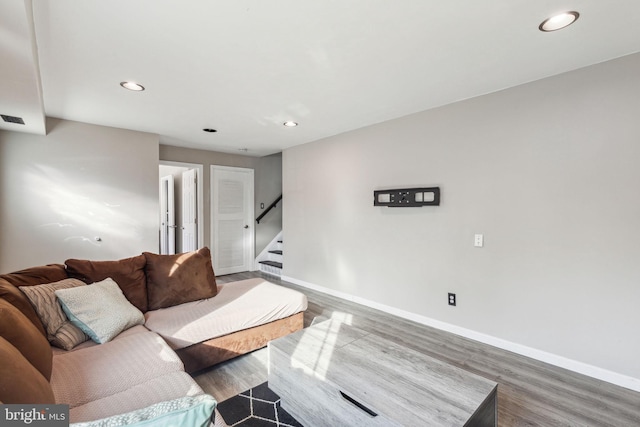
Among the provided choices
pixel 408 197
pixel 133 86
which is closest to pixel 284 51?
pixel 133 86

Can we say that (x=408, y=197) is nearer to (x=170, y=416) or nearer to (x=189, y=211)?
(x=170, y=416)

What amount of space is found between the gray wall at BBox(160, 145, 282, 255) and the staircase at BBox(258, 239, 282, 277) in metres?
0.18

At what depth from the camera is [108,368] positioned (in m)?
1.58

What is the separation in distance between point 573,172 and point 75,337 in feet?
12.6

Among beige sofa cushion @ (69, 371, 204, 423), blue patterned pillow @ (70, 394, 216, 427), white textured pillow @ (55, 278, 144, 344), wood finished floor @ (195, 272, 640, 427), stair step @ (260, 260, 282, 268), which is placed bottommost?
wood finished floor @ (195, 272, 640, 427)

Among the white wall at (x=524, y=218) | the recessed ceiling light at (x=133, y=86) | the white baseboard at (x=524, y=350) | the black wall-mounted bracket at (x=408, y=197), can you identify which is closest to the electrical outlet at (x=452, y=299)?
the white wall at (x=524, y=218)

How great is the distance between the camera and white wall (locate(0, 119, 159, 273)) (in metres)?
3.31

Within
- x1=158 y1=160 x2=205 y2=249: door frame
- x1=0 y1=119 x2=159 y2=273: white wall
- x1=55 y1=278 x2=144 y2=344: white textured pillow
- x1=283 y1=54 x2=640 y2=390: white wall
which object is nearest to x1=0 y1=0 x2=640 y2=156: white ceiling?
x1=283 y1=54 x2=640 y2=390: white wall

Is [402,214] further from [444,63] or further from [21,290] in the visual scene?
[21,290]

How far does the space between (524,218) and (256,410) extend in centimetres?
268

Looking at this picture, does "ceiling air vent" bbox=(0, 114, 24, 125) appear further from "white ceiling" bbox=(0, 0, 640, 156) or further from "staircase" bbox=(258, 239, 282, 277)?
"staircase" bbox=(258, 239, 282, 277)

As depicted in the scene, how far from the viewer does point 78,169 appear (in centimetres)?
364

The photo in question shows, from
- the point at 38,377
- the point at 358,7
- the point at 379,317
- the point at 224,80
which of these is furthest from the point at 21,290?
the point at 379,317
